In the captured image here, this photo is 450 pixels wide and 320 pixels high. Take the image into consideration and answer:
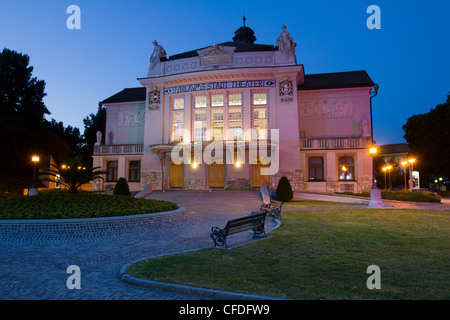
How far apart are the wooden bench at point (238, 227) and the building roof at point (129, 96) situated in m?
29.9

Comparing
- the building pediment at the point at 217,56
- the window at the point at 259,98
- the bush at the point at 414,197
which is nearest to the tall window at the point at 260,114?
the window at the point at 259,98

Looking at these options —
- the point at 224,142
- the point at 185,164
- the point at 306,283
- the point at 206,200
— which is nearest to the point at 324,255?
the point at 306,283

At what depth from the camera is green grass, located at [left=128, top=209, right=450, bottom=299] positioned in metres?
4.92

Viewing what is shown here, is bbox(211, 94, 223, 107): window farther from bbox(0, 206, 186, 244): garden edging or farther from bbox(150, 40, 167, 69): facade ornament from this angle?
bbox(0, 206, 186, 244): garden edging

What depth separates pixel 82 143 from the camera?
51.7 m

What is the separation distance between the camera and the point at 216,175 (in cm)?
3130

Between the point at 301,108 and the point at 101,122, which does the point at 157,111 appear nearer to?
the point at 301,108

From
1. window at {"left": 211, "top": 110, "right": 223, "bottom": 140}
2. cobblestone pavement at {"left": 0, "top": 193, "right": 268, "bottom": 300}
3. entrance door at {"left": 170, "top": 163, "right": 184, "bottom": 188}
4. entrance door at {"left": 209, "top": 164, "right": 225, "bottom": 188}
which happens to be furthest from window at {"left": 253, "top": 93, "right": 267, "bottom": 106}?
cobblestone pavement at {"left": 0, "top": 193, "right": 268, "bottom": 300}

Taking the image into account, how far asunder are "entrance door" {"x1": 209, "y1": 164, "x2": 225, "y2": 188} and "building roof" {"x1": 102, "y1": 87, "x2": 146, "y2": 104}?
12782 millimetres

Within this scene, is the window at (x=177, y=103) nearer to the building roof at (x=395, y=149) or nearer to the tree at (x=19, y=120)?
the tree at (x=19, y=120)

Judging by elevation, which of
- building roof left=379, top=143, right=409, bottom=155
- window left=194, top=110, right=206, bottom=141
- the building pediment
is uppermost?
the building pediment

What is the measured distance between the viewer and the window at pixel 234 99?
3088 cm

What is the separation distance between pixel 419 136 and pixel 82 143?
53875 millimetres

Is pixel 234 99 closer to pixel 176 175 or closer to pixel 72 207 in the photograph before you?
pixel 176 175
